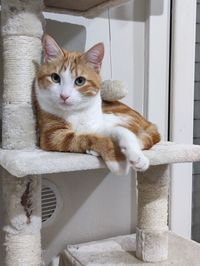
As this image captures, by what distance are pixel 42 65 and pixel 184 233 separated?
100 centimetres

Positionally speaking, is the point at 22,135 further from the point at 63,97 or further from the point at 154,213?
the point at 154,213

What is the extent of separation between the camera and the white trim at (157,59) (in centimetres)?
147

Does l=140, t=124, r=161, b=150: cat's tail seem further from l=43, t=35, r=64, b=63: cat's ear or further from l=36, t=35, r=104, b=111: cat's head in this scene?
l=43, t=35, r=64, b=63: cat's ear

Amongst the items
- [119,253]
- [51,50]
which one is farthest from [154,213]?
[51,50]

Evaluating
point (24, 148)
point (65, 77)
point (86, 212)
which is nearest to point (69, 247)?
point (86, 212)

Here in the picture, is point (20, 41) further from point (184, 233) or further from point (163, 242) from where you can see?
point (184, 233)

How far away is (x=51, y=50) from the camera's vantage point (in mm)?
971

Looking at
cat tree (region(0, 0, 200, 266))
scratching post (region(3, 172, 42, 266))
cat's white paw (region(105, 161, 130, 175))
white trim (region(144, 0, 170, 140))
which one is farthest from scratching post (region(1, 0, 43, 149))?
white trim (region(144, 0, 170, 140))

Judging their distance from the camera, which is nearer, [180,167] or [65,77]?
[65,77]

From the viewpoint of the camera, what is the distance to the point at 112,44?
1.44 metres

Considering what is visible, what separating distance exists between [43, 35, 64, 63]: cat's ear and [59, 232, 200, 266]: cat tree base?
0.62 meters

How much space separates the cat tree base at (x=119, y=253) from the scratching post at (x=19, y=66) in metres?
0.44

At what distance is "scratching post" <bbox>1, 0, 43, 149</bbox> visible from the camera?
96 centimetres

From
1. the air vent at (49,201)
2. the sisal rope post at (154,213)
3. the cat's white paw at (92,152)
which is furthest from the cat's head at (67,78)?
the air vent at (49,201)
